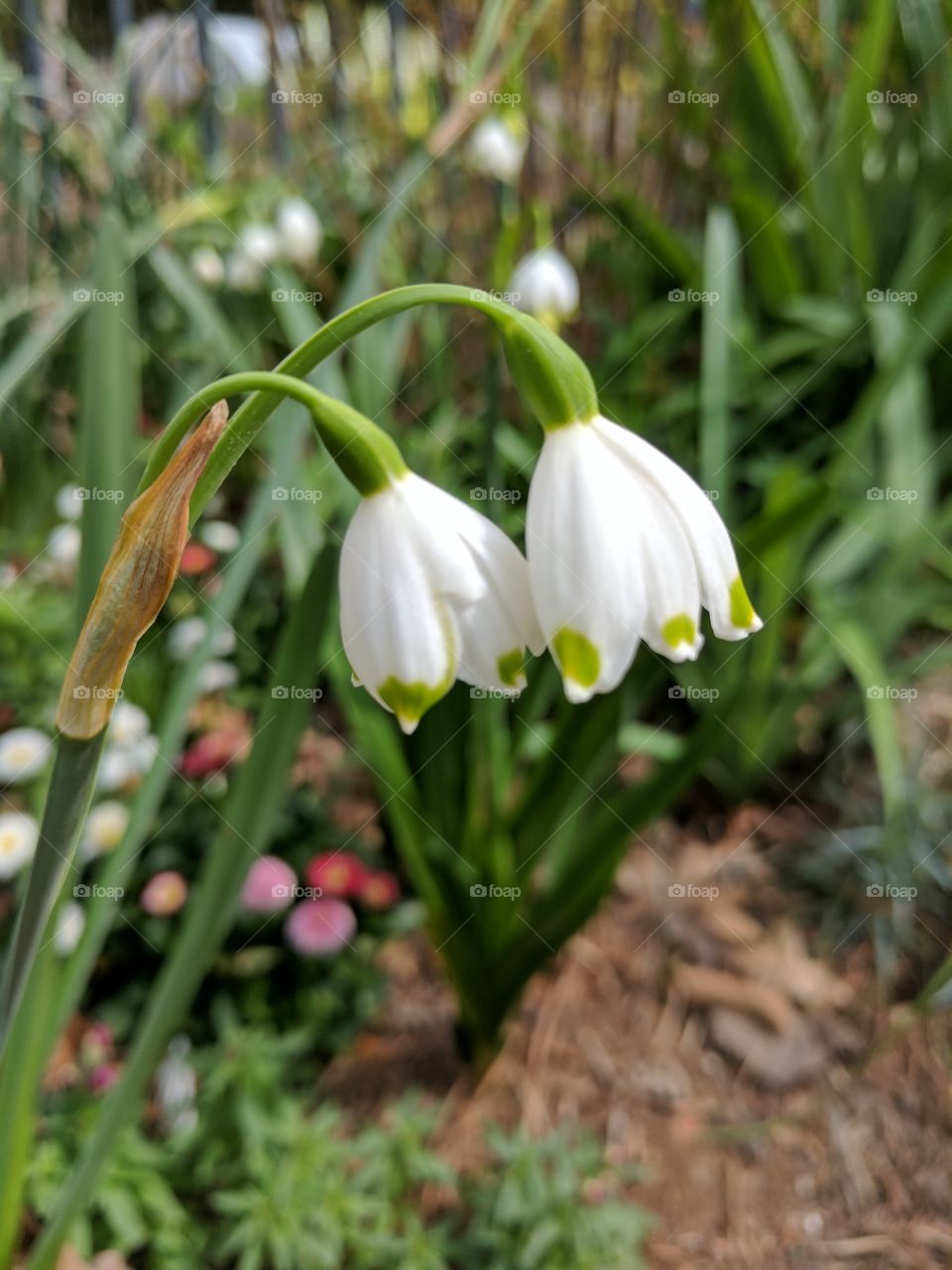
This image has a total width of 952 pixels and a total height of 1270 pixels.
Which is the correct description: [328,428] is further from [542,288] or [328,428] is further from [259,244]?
[259,244]

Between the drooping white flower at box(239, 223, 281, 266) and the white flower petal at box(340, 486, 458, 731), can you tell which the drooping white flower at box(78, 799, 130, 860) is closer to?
the white flower petal at box(340, 486, 458, 731)

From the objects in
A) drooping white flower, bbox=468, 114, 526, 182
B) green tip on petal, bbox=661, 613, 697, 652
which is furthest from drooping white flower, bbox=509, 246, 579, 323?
green tip on petal, bbox=661, 613, 697, 652

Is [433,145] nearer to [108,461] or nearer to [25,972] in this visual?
[108,461]

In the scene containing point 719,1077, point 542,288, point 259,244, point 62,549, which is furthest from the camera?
point 259,244

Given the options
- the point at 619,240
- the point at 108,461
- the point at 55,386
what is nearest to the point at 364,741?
the point at 108,461

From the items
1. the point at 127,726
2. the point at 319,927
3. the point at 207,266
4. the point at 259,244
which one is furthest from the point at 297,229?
the point at 319,927
